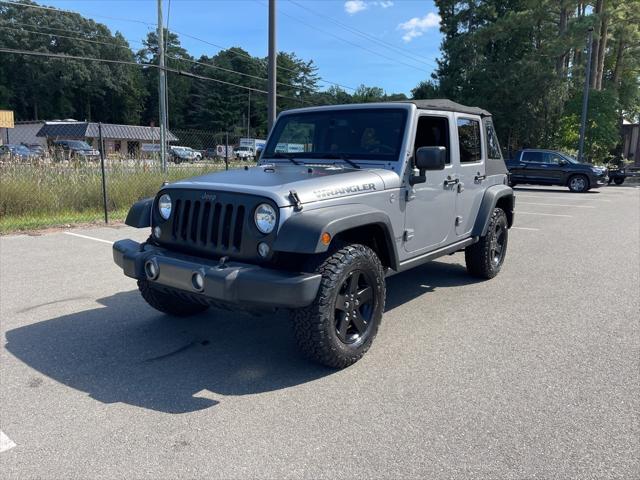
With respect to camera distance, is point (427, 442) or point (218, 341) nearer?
point (427, 442)

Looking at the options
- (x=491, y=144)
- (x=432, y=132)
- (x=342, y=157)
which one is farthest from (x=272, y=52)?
(x=342, y=157)

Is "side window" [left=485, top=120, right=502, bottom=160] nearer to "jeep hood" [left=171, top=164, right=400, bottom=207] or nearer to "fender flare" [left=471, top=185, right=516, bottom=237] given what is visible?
"fender flare" [left=471, top=185, right=516, bottom=237]

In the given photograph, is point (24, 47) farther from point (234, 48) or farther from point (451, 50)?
point (451, 50)

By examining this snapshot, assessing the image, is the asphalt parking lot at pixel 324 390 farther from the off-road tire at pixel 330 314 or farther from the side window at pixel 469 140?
the side window at pixel 469 140

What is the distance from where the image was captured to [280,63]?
7469 centimetres

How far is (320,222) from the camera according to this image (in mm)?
3219

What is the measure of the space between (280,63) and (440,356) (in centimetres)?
7589

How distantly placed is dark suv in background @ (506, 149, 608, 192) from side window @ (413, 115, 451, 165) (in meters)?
17.2

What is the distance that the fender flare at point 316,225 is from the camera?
10.3 feet

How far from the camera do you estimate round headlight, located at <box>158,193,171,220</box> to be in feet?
12.8

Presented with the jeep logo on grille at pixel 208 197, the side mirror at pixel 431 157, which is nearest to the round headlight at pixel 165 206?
the jeep logo on grille at pixel 208 197

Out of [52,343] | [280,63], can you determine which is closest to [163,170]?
[52,343]

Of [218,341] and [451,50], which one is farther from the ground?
[451,50]

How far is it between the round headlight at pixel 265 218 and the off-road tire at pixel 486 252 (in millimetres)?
3298
